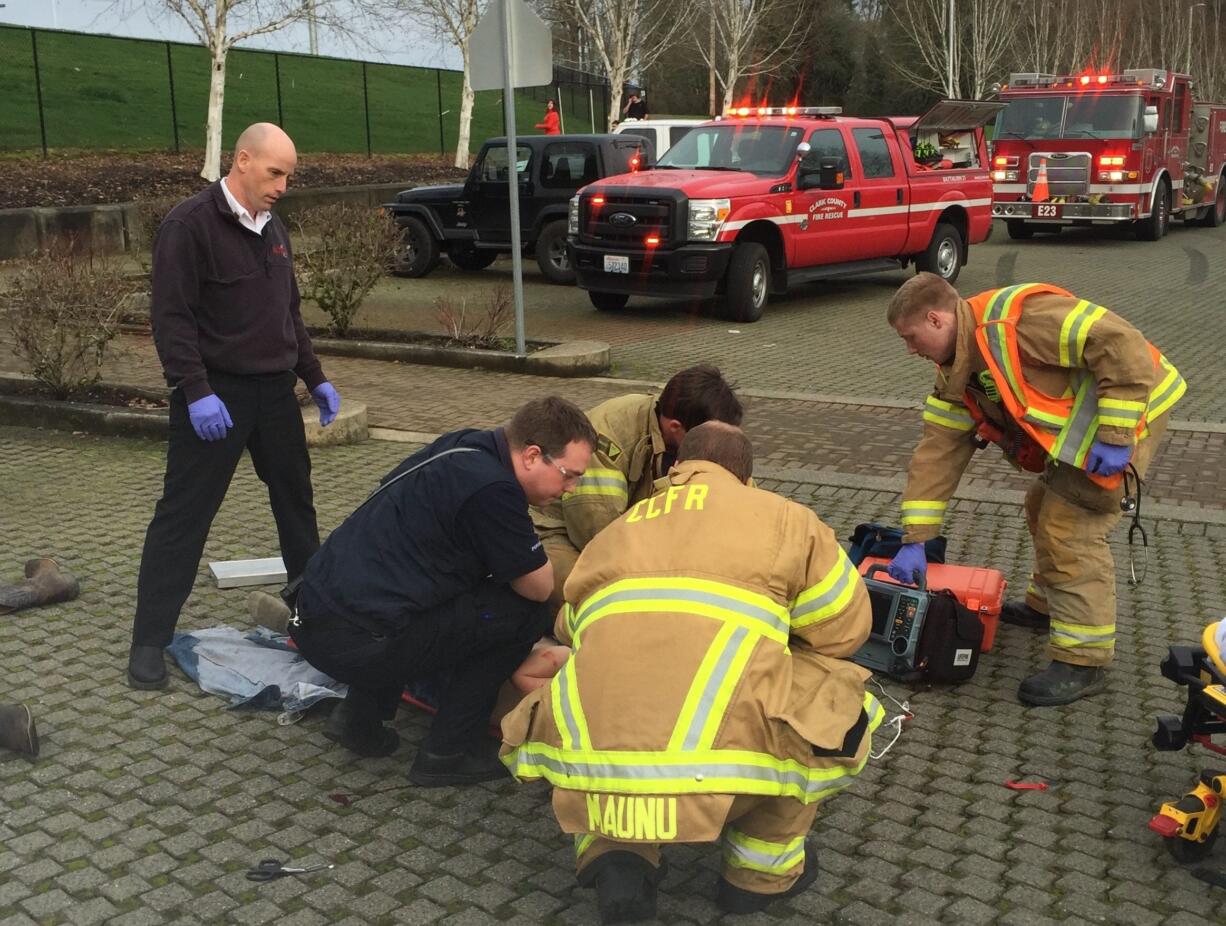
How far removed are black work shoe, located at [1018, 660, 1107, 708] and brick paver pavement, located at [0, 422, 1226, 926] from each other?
69mm

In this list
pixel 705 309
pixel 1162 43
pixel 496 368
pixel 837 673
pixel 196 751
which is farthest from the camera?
pixel 1162 43

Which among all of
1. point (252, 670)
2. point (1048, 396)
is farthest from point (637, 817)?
point (1048, 396)

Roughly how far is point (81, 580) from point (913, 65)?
2072 inches

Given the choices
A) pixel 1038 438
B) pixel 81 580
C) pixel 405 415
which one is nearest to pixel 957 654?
pixel 1038 438

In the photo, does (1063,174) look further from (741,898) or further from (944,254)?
(741,898)

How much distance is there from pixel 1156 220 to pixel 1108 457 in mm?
20468

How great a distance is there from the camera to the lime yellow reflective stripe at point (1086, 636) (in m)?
4.79

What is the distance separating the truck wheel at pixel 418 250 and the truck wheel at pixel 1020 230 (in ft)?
37.6

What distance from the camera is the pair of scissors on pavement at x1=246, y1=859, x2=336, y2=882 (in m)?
3.60

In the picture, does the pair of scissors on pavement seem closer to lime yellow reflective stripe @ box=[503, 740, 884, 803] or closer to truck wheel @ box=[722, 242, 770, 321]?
lime yellow reflective stripe @ box=[503, 740, 884, 803]

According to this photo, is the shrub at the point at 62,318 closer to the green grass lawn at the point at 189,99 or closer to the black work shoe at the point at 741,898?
the black work shoe at the point at 741,898

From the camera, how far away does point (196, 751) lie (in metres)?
4.34

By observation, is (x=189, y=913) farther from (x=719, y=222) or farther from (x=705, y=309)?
(x=705, y=309)

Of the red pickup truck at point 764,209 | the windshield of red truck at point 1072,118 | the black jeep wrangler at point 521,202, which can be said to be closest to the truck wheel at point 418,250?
the black jeep wrangler at point 521,202
